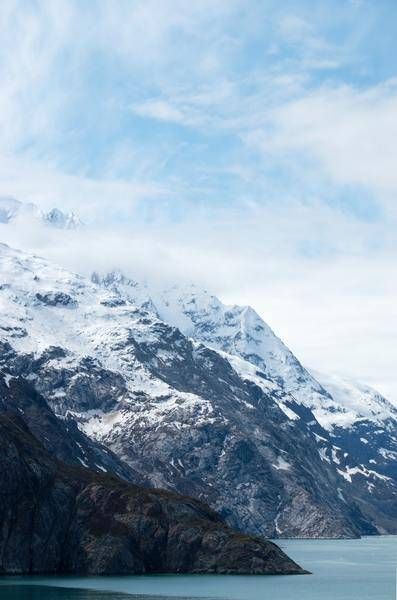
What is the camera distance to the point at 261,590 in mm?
196375

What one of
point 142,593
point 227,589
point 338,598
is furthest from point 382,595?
point 142,593

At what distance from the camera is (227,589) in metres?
200

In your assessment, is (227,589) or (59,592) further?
(227,589)

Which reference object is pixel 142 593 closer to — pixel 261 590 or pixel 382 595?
pixel 261 590

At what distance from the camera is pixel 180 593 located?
191500 millimetres

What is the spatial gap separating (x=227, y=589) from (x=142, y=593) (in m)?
18.0

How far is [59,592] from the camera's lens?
18662cm

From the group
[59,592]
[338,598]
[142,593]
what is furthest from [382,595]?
[59,592]

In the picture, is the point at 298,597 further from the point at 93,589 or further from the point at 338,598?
the point at 93,589

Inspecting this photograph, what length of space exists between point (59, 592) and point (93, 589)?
27.7 feet

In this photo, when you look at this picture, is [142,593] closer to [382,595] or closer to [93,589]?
[93,589]

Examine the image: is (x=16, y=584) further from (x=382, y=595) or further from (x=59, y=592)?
(x=382, y=595)

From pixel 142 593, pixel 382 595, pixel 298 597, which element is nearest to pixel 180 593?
pixel 142 593

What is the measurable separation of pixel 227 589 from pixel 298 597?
53.4ft
